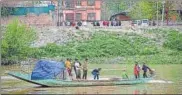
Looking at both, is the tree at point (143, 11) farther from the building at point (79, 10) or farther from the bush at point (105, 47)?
the building at point (79, 10)

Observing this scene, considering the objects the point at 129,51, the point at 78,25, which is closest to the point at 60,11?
the point at 78,25

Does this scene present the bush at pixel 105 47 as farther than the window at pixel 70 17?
No

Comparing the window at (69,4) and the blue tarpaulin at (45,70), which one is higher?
the window at (69,4)

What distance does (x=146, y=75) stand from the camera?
36.8ft

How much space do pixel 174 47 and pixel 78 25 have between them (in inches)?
87.0

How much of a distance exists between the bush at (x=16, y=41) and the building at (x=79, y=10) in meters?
0.82

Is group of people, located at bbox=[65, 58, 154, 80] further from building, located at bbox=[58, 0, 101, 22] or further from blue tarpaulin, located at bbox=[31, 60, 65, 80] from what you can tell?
building, located at bbox=[58, 0, 101, 22]

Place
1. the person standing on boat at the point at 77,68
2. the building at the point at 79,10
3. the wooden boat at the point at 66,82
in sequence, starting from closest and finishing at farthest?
1. the wooden boat at the point at 66,82
2. the person standing on boat at the point at 77,68
3. the building at the point at 79,10

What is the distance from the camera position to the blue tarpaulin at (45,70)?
10.6m

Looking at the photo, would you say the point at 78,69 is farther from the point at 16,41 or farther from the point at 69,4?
the point at 16,41

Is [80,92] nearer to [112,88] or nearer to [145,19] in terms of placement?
[112,88]

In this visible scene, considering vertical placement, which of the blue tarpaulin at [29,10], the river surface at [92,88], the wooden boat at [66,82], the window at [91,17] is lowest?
the river surface at [92,88]

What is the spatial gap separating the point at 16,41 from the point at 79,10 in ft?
5.11

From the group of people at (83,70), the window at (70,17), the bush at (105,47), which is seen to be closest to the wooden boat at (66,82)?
the group of people at (83,70)
